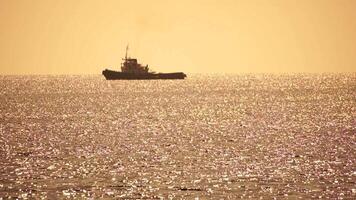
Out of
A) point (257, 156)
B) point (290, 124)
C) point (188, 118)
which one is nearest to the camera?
point (257, 156)

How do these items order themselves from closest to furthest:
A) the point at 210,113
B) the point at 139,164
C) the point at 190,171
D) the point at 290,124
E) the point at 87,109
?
the point at 190,171 → the point at 139,164 → the point at 290,124 → the point at 210,113 → the point at 87,109

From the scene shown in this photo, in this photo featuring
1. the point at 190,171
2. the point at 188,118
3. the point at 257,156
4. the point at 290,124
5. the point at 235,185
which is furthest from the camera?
the point at 188,118

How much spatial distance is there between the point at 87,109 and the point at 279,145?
91372 millimetres

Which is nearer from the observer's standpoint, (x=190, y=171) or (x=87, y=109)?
(x=190, y=171)

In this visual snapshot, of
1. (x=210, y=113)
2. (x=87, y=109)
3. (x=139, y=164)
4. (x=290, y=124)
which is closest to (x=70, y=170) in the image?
(x=139, y=164)

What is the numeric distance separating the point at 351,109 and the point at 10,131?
81617mm

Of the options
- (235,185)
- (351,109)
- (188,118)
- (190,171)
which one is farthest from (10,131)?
→ (351,109)

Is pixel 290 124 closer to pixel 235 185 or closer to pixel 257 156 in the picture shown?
pixel 257 156

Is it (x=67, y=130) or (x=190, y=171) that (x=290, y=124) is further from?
→ (x=190, y=171)

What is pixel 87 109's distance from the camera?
173250mm

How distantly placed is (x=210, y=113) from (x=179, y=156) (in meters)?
79.5

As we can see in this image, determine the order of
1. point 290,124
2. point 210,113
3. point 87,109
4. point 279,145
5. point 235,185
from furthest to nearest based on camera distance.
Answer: point 87,109 → point 210,113 → point 290,124 → point 279,145 → point 235,185

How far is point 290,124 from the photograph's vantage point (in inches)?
4838

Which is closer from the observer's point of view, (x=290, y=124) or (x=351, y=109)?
(x=290, y=124)
